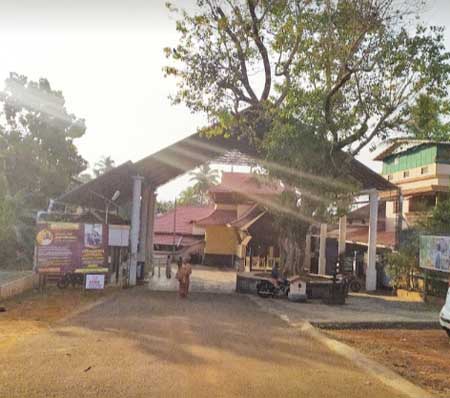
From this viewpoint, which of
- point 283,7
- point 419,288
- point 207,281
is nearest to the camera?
point 283,7

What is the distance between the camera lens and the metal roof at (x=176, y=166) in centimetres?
1848

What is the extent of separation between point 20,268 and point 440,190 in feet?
73.1

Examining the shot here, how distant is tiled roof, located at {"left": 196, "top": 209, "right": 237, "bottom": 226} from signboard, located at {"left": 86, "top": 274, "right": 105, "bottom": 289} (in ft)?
58.0

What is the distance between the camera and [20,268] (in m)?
23.1

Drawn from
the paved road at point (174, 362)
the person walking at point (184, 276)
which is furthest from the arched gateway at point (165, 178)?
the paved road at point (174, 362)

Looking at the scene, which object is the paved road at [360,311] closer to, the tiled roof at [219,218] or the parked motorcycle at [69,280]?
the parked motorcycle at [69,280]

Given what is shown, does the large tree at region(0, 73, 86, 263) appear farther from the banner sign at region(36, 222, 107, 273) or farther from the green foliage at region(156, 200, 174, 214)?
the green foliage at region(156, 200, 174, 214)

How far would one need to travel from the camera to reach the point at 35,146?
85.6 ft

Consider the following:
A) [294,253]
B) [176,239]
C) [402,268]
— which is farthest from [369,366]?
[176,239]

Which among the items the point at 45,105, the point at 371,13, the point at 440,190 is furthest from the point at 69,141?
the point at 440,190

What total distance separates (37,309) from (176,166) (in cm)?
946

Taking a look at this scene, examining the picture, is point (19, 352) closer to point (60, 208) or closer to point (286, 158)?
point (286, 158)

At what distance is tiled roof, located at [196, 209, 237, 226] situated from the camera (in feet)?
112

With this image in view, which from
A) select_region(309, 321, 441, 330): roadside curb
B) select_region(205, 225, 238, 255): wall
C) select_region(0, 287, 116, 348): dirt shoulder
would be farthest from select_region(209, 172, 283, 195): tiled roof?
select_region(309, 321, 441, 330): roadside curb
